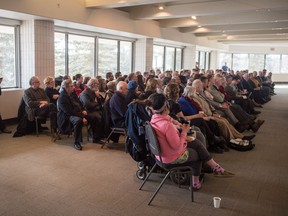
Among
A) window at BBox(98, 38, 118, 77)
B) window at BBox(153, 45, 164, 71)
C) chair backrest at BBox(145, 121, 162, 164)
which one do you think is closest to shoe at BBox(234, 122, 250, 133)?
chair backrest at BBox(145, 121, 162, 164)

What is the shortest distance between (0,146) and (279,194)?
13.8 ft

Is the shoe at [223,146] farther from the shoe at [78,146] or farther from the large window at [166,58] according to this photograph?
the large window at [166,58]

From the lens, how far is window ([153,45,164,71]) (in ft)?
43.6

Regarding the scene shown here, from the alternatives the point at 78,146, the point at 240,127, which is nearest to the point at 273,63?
the point at 240,127

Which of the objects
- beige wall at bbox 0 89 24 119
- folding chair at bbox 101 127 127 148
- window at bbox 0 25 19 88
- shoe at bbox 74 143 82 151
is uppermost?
window at bbox 0 25 19 88

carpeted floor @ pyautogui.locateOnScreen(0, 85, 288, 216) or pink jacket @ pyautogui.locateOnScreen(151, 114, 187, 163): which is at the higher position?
pink jacket @ pyautogui.locateOnScreen(151, 114, 187, 163)

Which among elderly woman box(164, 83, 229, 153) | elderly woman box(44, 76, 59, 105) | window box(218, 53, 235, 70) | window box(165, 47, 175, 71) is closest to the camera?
elderly woman box(164, 83, 229, 153)

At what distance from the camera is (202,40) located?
606 inches

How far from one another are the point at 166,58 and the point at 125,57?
348 cm

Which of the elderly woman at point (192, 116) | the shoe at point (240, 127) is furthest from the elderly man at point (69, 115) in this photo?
the shoe at point (240, 127)

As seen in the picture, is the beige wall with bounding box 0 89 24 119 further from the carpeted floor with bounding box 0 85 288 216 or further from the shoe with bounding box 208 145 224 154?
the shoe with bounding box 208 145 224 154

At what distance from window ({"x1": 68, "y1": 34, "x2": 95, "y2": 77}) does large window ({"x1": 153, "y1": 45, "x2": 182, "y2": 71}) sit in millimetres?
4158

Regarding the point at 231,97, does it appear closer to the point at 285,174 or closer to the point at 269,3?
the point at 269,3

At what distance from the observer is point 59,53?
8.47 m
